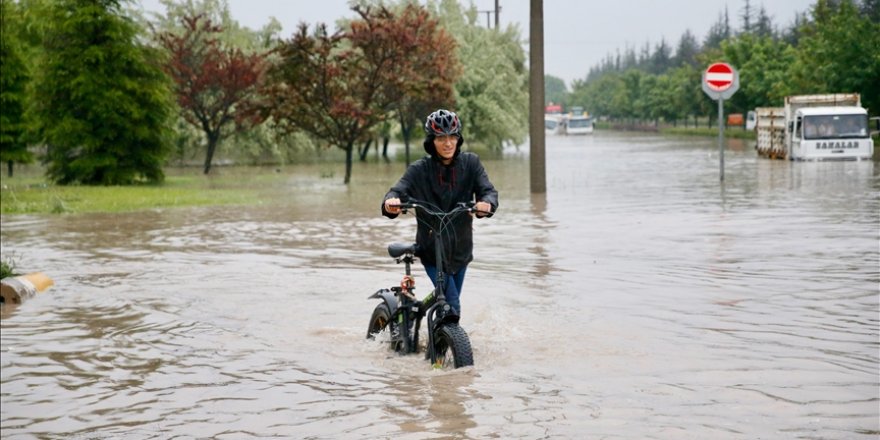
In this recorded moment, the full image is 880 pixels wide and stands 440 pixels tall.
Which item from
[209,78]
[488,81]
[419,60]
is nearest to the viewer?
[419,60]

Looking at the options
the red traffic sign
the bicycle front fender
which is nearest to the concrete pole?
the red traffic sign

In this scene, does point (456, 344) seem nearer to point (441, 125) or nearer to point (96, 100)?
point (441, 125)

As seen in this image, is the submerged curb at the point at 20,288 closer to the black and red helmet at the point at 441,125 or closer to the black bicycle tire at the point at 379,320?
the black bicycle tire at the point at 379,320

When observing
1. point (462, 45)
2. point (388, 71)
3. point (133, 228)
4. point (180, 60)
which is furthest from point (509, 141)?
point (133, 228)

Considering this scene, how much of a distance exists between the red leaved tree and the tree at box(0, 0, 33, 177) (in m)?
12.4

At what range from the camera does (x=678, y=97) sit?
349 ft

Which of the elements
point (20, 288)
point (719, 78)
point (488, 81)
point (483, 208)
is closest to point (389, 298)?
point (483, 208)

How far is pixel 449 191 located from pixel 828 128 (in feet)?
111

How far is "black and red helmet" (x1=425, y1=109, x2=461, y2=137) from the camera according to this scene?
812 centimetres

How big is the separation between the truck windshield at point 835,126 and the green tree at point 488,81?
64.8ft

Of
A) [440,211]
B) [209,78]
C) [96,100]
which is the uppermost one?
[209,78]

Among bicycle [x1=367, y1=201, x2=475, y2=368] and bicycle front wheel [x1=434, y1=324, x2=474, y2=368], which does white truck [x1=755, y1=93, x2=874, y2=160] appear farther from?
bicycle front wheel [x1=434, y1=324, x2=474, y2=368]

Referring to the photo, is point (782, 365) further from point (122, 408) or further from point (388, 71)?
point (388, 71)

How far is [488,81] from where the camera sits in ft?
195
